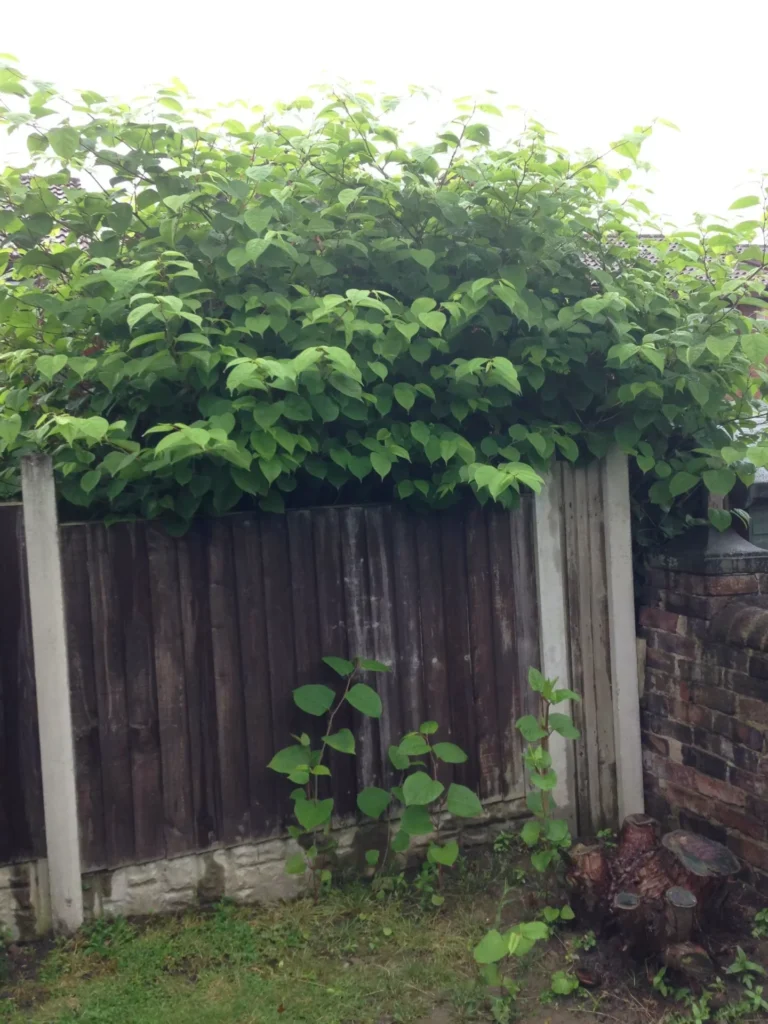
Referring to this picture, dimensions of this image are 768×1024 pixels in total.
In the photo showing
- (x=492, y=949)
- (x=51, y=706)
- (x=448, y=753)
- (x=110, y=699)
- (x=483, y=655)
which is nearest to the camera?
(x=492, y=949)

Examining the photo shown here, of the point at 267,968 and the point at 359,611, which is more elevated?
the point at 359,611

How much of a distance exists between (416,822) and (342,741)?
43cm

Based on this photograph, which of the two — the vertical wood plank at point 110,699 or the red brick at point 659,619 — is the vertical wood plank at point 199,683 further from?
the red brick at point 659,619

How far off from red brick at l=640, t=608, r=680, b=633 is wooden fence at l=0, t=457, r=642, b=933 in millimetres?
122

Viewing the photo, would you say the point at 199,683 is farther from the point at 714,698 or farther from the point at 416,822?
the point at 714,698

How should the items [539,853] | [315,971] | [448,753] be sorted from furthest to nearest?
[448,753] → [539,853] → [315,971]

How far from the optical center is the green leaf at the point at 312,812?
3.23 meters

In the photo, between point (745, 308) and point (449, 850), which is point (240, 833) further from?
point (745, 308)

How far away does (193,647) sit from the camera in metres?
3.28

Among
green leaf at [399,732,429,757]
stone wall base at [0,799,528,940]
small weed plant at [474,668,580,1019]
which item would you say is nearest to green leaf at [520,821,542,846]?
small weed plant at [474,668,580,1019]

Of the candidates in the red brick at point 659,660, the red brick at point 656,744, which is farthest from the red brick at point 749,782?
the red brick at point 659,660

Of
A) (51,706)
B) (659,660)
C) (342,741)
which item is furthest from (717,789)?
(51,706)

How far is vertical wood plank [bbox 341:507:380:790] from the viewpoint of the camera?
3.52 metres

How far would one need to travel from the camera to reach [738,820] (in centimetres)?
339
